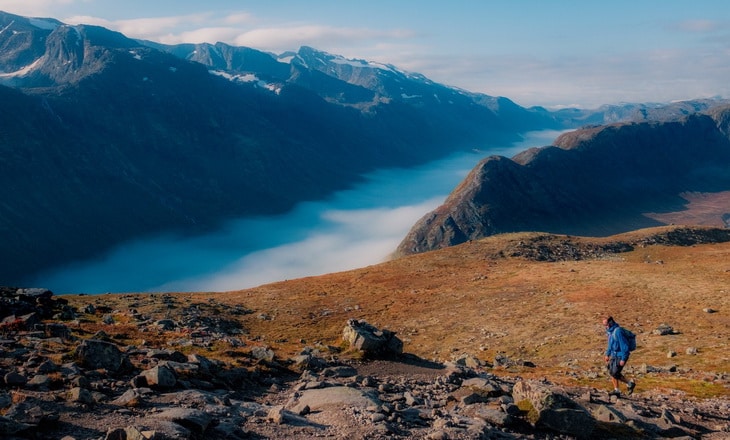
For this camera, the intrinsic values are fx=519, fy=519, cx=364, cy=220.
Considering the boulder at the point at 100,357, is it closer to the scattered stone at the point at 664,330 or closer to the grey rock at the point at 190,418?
the grey rock at the point at 190,418

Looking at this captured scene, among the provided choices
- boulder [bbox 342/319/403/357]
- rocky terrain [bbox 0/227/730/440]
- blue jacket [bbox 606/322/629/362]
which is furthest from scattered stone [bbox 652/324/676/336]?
boulder [bbox 342/319/403/357]

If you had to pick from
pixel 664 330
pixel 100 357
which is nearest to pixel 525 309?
pixel 664 330

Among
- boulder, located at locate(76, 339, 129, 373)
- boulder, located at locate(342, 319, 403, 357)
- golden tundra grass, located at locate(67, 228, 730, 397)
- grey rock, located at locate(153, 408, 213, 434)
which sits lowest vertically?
golden tundra grass, located at locate(67, 228, 730, 397)

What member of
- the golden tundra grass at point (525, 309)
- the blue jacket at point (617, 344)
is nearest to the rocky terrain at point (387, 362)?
the golden tundra grass at point (525, 309)

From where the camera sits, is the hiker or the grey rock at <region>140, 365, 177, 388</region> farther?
the hiker

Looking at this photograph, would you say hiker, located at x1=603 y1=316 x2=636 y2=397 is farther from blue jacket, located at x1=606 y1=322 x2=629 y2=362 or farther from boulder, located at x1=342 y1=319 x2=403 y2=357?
boulder, located at x1=342 y1=319 x2=403 y2=357

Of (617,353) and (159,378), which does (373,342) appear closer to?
(617,353)
